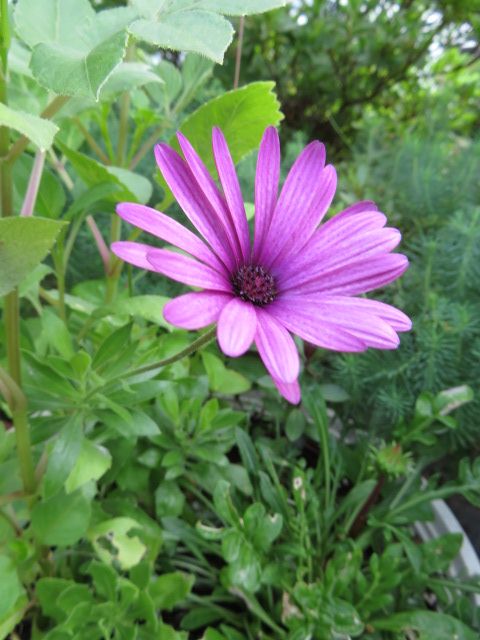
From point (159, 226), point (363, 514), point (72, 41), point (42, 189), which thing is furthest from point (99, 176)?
point (363, 514)

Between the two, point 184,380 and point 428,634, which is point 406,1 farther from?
point 428,634

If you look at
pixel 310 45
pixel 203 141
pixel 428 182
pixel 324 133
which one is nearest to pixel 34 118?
pixel 203 141

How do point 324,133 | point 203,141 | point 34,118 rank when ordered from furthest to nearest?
point 324,133 → point 203,141 → point 34,118

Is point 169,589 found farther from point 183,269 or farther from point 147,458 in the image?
point 183,269

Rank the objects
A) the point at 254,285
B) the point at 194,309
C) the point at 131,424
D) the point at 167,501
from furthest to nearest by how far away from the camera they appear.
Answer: the point at 167,501, the point at 131,424, the point at 254,285, the point at 194,309

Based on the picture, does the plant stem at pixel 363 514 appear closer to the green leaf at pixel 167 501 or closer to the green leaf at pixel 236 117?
the green leaf at pixel 167 501

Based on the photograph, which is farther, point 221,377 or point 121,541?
point 221,377
